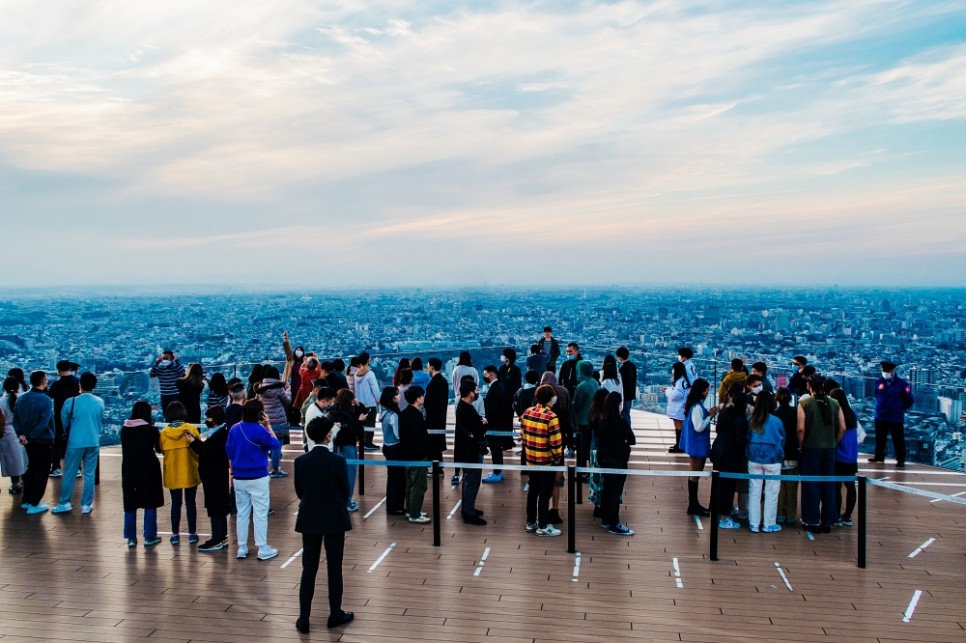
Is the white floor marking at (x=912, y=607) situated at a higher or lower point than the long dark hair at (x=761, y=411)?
lower

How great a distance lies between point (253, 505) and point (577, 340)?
10.8 metres

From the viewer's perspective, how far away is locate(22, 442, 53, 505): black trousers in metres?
10.2

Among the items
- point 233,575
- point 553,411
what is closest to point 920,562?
point 553,411

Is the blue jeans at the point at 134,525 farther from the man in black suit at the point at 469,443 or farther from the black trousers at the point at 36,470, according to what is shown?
the man in black suit at the point at 469,443

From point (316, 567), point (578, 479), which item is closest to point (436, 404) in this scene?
point (578, 479)

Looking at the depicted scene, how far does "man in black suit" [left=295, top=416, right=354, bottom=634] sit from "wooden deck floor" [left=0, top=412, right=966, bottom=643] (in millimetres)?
507

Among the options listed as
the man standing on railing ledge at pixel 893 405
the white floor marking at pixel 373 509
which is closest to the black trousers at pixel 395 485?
the white floor marking at pixel 373 509

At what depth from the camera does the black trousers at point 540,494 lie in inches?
356

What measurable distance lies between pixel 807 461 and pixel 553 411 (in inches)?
123

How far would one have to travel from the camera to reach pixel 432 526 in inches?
376

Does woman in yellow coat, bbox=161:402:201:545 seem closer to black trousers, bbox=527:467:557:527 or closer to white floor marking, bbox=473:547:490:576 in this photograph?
white floor marking, bbox=473:547:490:576

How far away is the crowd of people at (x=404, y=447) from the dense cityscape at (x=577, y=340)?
3428 mm

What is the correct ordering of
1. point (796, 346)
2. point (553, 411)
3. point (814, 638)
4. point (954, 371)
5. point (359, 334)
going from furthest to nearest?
point (359, 334) < point (796, 346) < point (954, 371) < point (553, 411) < point (814, 638)

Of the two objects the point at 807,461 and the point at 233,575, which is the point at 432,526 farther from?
the point at 807,461
